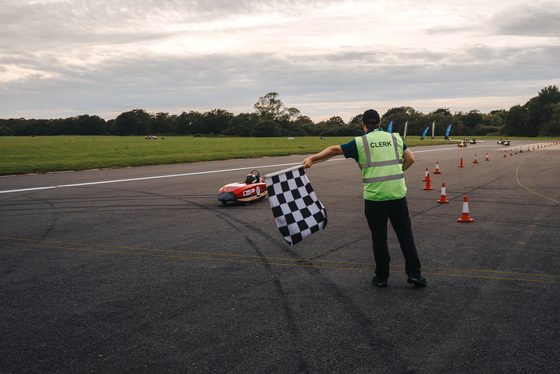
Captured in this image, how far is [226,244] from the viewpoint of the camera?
5969mm

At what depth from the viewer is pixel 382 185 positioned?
4121mm

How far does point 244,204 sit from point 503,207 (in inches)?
239

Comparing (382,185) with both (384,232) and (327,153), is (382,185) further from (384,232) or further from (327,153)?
(327,153)

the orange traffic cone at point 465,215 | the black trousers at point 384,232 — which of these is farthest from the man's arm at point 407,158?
the orange traffic cone at point 465,215

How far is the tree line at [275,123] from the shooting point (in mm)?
106312

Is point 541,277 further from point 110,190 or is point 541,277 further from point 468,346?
point 110,190

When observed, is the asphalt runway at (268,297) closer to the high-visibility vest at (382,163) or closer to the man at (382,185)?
the man at (382,185)

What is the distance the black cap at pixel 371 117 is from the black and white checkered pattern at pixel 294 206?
38.5 inches

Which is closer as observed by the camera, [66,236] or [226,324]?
[226,324]

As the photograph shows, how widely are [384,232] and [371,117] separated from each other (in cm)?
130

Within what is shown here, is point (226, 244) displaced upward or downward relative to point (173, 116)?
downward

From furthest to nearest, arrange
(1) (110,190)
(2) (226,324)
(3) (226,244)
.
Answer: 1. (1) (110,190)
2. (3) (226,244)
3. (2) (226,324)

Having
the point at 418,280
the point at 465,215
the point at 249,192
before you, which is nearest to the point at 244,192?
the point at 249,192

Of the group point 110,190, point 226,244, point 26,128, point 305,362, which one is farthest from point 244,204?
point 26,128
